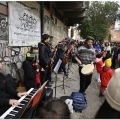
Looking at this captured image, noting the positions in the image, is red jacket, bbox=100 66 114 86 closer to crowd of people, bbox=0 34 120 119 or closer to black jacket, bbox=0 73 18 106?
crowd of people, bbox=0 34 120 119

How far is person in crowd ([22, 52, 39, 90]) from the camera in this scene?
12.5 ft

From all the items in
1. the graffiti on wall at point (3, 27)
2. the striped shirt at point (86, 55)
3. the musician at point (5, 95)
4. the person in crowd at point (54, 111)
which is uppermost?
the graffiti on wall at point (3, 27)

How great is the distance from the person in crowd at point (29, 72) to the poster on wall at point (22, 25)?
0.72m

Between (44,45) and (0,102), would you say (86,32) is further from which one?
(0,102)

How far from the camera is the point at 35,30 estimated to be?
233 inches

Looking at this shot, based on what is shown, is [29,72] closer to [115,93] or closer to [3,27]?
[3,27]

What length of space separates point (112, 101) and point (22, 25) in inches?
170

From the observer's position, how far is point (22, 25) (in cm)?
481

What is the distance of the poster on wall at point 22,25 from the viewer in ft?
13.8

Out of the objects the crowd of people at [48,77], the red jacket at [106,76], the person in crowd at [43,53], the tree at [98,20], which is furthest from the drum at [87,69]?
the tree at [98,20]

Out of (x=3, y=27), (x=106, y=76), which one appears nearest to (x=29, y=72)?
(x=3, y=27)

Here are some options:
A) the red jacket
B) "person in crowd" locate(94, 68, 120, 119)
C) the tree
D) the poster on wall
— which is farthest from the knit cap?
the tree

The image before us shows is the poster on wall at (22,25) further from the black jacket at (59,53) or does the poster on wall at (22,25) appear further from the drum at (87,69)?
the drum at (87,69)

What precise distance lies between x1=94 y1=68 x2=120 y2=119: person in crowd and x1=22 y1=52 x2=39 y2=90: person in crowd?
2920 mm
